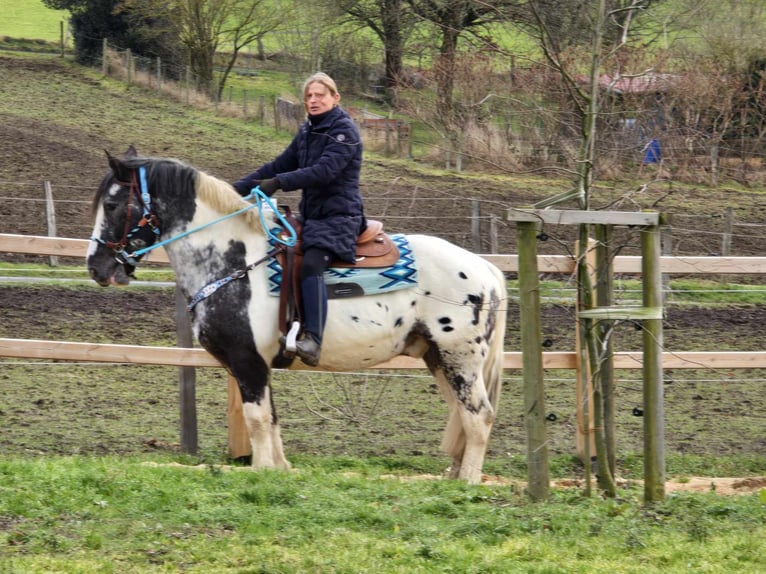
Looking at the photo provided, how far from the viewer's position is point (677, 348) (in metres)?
11.7

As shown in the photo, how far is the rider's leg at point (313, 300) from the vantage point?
686cm

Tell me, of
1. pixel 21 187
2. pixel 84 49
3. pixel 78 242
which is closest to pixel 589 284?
pixel 78 242

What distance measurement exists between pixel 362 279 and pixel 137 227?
1.60 m

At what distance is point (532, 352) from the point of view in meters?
5.61

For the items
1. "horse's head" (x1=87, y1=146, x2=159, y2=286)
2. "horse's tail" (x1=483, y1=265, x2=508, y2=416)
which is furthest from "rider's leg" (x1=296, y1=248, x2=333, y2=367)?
"horse's tail" (x1=483, y1=265, x2=508, y2=416)

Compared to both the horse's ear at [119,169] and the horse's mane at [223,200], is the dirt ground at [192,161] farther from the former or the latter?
the horse's ear at [119,169]

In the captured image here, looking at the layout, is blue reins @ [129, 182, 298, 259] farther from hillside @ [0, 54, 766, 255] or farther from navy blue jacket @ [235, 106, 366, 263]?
hillside @ [0, 54, 766, 255]

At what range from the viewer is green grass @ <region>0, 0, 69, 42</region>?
142 ft

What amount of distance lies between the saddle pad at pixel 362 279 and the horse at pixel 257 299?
0.04 meters

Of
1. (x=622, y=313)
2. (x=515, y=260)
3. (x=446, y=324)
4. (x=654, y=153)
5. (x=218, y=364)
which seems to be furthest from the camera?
(x=515, y=260)

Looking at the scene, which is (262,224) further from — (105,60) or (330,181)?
(105,60)

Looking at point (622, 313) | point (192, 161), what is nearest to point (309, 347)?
point (622, 313)

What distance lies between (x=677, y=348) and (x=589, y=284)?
6.55 meters

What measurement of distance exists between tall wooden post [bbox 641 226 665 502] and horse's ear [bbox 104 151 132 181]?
3.57 m
